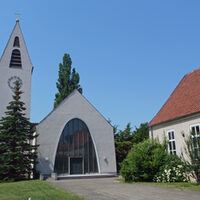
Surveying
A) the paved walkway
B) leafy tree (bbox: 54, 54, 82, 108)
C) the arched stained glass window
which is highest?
leafy tree (bbox: 54, 54, 82, 108)

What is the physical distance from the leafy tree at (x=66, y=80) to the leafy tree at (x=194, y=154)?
22.6 m

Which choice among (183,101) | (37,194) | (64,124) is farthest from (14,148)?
(183,101)

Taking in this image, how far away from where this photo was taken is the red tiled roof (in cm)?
1545

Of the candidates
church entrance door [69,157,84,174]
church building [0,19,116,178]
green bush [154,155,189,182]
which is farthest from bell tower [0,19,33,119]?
green bush [154,155,189,182]

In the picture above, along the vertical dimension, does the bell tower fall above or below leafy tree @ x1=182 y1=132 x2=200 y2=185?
above

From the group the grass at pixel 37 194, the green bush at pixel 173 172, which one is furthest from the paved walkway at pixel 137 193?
the green bush at pixel 173 172

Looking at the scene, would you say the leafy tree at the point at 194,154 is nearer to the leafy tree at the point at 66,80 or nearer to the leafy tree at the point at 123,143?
the leafy tree at the point at 123,143

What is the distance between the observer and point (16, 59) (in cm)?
3484

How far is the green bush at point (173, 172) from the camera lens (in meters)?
14.6

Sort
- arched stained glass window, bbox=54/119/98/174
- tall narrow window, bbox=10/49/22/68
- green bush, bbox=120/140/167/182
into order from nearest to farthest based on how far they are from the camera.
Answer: green bush, bbox=120/140/167/182, arched stained glass window, bbox=54/119/98/174, tall narrow window, bbox=10/49/22/68

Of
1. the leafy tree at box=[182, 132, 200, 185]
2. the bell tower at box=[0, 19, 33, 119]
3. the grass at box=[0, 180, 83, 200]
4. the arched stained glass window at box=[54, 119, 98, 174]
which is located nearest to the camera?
the grass at box=[0, 180, 83, 200]

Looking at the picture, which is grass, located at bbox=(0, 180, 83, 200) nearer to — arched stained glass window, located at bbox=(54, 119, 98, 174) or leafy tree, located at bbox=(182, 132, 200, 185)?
leafy tree, located at bbox=(182, 132, 200, 185)

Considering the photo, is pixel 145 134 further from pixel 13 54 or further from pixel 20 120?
pixel 13 54

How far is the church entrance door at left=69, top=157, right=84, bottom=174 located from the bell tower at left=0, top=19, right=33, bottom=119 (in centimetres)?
1185
